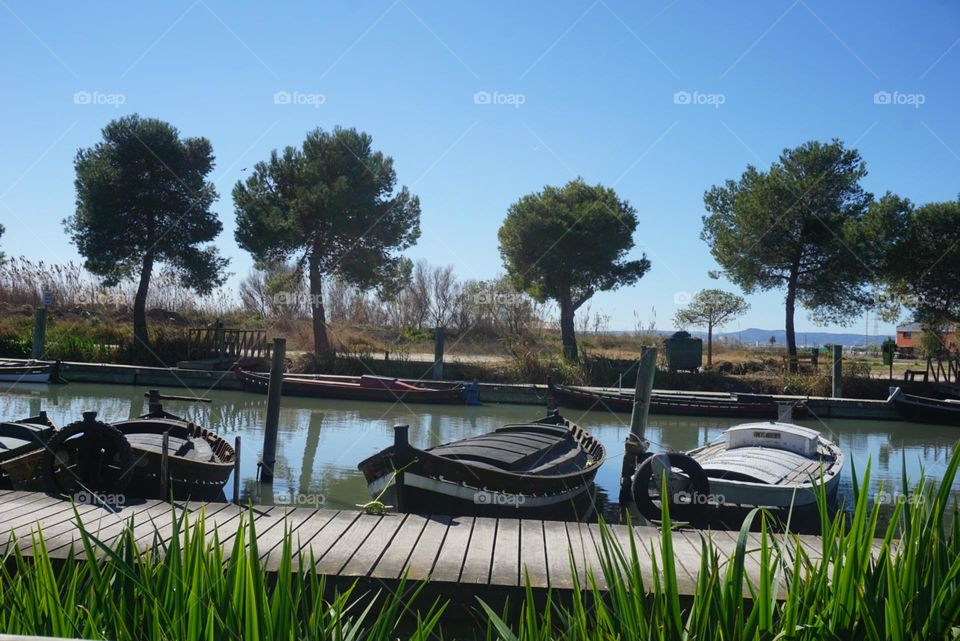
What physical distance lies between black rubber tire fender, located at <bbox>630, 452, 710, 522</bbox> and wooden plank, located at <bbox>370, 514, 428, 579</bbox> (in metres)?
3.14

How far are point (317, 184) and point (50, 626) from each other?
1094 inches

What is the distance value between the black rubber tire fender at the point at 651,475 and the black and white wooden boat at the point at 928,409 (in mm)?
16064

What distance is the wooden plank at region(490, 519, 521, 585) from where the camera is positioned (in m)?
5.13

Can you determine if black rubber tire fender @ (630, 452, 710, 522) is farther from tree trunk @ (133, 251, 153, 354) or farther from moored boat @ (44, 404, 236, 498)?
tree trunk @ (133, 251, 153, 354)

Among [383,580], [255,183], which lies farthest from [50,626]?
[255,183]

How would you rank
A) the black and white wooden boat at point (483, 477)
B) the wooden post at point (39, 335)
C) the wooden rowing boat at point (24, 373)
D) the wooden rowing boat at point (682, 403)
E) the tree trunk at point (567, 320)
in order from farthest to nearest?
the tree trunk at point (567, 320)
the wooden post at point (39, 335)
the wooden rowing boat at point (24, 373)
the wooden rowing boat at point (682, 403)
the black and white wooden boat at point (483, 477)

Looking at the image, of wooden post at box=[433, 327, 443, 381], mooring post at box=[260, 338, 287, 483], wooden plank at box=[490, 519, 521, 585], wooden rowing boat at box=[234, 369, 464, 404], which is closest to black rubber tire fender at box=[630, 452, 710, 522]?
wooden plank at box=[490, 519, 521, 585]

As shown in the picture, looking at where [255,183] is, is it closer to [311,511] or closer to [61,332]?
[61,332]

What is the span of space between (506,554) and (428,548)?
589 mm

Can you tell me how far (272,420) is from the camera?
39.2 ft

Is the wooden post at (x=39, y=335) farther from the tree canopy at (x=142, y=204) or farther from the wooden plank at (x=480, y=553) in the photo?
the wooden plank at (x=480, y=553)

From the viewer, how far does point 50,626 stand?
2131mm

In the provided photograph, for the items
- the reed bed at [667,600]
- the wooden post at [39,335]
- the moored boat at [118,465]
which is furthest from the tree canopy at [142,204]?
the reed bed at [667,600]

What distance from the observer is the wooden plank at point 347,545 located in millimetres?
5236
